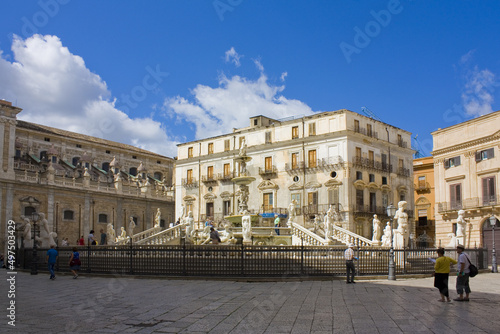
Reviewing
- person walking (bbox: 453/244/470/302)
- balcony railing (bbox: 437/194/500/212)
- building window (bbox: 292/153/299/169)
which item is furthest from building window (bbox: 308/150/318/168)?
person walking (bbox: 453/244/470/302)

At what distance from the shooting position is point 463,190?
3769cm

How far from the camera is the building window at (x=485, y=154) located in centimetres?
3531

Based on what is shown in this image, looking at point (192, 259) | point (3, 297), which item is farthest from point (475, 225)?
point (3, 297)

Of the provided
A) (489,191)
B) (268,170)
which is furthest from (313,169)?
(489,191)

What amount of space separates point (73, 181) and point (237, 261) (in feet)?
117

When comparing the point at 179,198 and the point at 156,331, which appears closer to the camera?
the point at 156,331

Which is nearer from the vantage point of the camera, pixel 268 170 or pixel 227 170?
pixel 268 170

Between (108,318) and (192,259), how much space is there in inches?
318

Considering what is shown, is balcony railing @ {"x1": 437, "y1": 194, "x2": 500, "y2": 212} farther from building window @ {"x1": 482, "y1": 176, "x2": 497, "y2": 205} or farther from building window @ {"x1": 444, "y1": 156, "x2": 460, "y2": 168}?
building window @ {"x1": 444, "y1": 156, "x2": 460, "y2": 168}

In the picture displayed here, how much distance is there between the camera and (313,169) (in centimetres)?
4481

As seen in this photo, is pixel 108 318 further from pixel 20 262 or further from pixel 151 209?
pixel 151 209

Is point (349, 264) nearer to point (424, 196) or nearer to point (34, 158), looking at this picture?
point (424, 196)

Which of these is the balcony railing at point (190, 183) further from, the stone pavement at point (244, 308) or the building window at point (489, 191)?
the stone pavement at point (244, 308)

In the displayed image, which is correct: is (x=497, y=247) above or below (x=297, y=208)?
below
